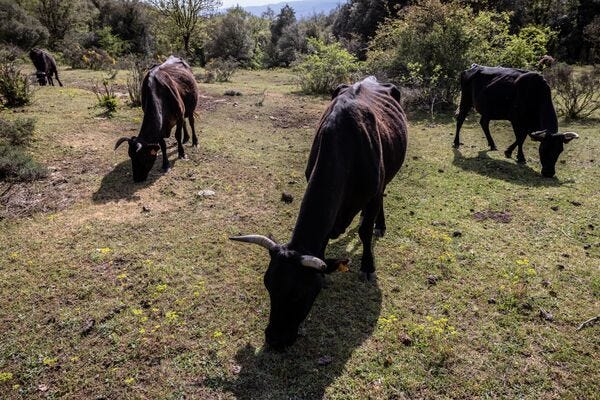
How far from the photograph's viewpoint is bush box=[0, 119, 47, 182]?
27.1 feet

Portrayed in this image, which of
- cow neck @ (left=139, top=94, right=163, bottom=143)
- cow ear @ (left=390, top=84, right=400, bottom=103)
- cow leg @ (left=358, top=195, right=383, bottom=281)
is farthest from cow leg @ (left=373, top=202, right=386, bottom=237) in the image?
cow neck @ (left=139, top=94, right=163, bottom=143)

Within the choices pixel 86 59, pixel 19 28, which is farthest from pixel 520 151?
pixel 19 28

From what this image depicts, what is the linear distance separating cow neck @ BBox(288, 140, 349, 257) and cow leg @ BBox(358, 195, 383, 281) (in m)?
1.06

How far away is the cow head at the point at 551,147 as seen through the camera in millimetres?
9242

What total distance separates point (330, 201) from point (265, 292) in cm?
190

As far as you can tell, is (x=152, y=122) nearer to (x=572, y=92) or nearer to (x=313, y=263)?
(x=313, y=263)

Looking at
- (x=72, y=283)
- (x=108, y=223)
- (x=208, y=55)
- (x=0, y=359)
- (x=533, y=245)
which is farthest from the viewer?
(x=208, y=55)

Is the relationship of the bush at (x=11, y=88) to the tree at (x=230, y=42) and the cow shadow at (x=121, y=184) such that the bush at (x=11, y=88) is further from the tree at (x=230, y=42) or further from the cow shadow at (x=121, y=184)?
the tree at (x=230, y=42)

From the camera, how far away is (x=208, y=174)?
30.4 feet

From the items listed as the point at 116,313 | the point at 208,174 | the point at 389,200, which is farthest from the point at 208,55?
the point at 116,313

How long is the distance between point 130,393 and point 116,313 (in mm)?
1331

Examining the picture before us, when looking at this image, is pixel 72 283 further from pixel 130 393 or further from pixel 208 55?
pixel 208 55

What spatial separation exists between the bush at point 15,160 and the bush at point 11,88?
4473 mm

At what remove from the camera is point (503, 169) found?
9.91 m
